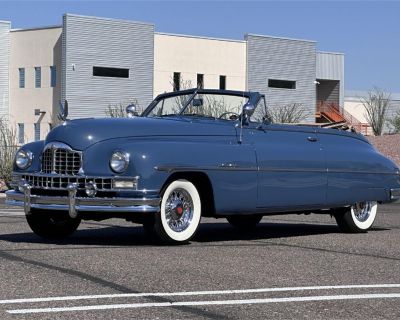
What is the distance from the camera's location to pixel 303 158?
1141 cm

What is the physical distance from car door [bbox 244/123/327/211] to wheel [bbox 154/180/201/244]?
94cm

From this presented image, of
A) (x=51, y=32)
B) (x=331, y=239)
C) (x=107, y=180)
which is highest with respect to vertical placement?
(x=51, y=32)

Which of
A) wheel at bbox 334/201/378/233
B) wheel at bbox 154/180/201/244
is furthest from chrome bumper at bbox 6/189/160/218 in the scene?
wheel at bbox 334/201/378/233

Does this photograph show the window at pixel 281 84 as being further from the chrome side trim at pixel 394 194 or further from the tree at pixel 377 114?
the chrome side trim at pixel 394 194

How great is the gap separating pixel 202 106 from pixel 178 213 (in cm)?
195

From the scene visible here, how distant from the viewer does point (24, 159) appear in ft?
34.7

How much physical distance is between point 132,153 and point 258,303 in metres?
3.53

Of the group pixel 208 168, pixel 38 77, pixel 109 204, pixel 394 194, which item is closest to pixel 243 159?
pixel 208 168

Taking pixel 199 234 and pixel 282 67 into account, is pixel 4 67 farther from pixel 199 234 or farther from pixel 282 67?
pixel 199 234

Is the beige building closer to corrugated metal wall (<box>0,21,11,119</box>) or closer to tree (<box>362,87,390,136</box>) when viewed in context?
corrugated metal wall (<box>0,21,11,119</box>)

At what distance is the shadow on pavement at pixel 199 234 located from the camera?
34.6 feet

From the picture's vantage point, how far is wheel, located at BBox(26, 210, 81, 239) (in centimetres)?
1074

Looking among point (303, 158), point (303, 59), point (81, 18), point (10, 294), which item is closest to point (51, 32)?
point (81, 18)

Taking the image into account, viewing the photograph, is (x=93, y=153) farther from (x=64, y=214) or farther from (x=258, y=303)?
(x=258, y=303)
